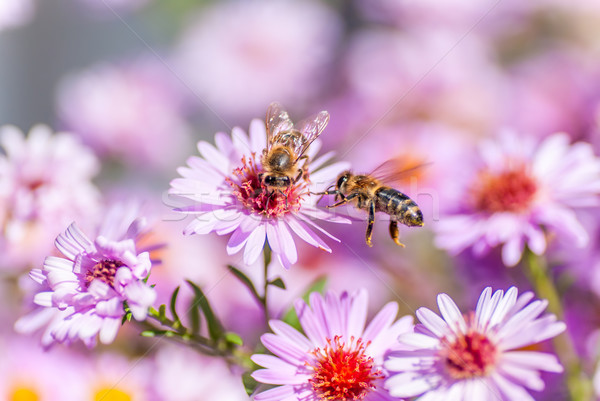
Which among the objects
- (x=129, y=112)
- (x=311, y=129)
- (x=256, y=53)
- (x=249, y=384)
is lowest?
(x=249, y=384)

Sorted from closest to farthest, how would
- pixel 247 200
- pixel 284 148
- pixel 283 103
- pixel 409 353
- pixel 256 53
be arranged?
pixel 409 353
pixel 247 200
pixel 284 148
pixel 283 103
pixel 256 53

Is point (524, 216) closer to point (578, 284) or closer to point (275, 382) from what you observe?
point (578, 284)

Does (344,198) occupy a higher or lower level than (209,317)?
higher

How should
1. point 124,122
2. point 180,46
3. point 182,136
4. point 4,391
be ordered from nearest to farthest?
point 4,391, point 124,122, point 182,136, point 180,46

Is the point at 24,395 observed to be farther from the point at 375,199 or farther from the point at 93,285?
the point at 375,199

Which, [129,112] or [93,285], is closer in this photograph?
[93,285]

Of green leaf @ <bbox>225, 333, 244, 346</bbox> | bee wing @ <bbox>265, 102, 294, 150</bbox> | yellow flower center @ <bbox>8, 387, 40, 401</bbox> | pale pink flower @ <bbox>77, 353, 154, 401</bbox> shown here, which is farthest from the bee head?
yellow flower center @ <bbox>8, 387, 40, 401</bbox>

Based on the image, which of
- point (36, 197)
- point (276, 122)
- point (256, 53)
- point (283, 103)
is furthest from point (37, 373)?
point (256, 53)

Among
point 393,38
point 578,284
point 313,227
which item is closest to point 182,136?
point 393,38

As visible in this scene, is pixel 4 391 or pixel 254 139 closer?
pixel 254 139
